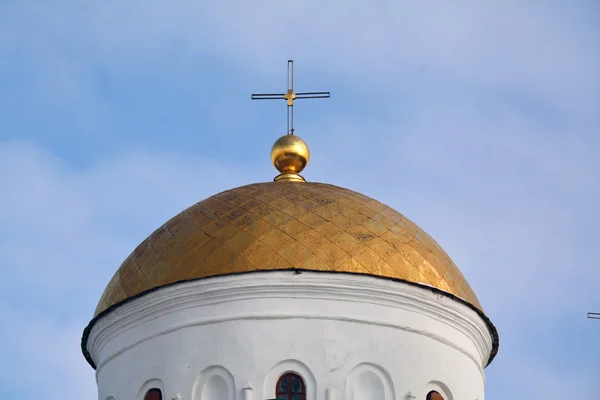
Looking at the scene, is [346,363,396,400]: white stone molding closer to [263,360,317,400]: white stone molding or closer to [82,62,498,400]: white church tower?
[82,62,498,400]: white church tower

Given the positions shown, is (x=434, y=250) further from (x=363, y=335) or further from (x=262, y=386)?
(x=262, y=386)

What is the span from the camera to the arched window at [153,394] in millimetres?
17625

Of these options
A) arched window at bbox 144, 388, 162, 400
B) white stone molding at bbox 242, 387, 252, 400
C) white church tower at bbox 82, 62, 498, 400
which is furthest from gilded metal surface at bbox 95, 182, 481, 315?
white stone molding at bbox 242, 387, 252, 400

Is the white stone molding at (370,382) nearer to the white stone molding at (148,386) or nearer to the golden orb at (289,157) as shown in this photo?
the white stone molding at (148,386)

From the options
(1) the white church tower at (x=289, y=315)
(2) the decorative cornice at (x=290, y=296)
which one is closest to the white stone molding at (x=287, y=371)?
(1) the white church tower at (x=289, y=315)

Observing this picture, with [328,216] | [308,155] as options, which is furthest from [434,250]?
[308,155]

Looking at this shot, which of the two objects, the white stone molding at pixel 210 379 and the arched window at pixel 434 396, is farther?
the arched window at pixel 434 396

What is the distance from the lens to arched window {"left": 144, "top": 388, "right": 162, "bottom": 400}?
17.6 metres

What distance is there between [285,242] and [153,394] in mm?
2293

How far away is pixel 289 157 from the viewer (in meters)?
20.5

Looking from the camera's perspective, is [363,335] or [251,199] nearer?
[363,335]

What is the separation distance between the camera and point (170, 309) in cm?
1786

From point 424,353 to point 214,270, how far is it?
2582 mm

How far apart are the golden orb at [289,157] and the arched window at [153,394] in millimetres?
3950
